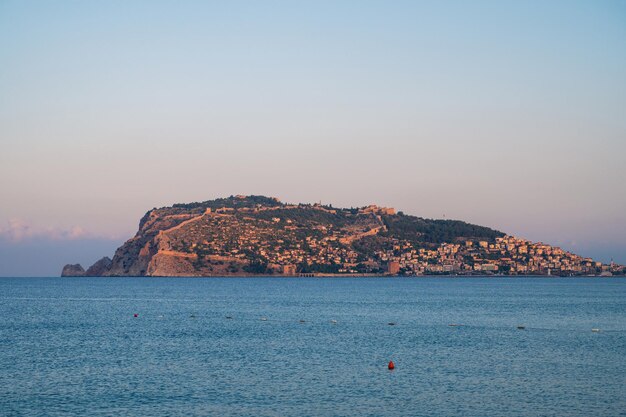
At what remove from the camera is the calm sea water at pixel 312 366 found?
39.4 meters

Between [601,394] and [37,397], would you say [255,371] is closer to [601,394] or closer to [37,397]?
[37,397]

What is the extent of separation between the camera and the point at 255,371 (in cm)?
4969

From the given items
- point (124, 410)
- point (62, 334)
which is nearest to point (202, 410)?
point (124, 410)

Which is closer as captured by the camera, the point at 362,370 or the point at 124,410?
the point at 124,410

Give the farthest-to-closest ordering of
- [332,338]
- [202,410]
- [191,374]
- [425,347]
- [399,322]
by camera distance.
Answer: [399,322], [332,338], [425,347], [191,374], [202,410]

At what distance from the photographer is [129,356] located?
2227 inches

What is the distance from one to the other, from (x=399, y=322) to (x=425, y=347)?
954 inches

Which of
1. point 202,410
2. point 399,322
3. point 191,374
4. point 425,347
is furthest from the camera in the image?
point 399,322

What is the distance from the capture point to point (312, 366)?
5184 centimetres

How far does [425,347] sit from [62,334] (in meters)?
33.2

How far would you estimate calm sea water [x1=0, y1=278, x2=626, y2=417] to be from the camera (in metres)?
39.4

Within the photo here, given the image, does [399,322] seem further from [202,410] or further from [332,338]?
[202,410]

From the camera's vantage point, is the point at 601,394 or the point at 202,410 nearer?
the point at 202,410

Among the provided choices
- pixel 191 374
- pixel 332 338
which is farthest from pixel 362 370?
pixel 332 338
